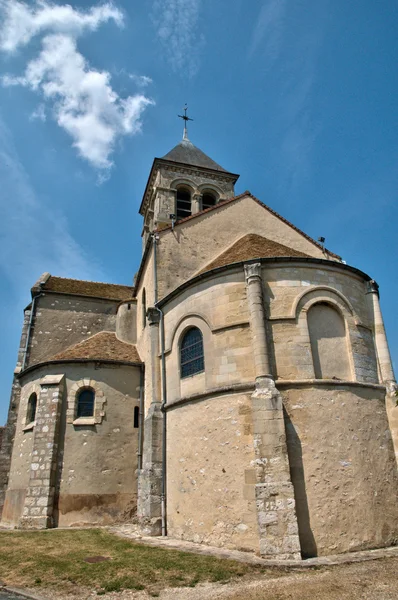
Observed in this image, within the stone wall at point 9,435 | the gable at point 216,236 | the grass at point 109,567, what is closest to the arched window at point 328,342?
the gable at point 216,236

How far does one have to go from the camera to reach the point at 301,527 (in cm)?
889

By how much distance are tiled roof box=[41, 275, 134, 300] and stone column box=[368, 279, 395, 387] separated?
12605 millimetres

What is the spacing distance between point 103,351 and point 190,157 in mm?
14420

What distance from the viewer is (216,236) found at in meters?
16.6

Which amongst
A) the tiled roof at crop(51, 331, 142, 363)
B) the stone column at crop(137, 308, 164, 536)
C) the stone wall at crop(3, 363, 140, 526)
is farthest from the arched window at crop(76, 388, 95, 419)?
the stone column at crop(137, 308, 164, 536)

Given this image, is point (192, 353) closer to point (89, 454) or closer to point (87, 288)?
point (89, 454)

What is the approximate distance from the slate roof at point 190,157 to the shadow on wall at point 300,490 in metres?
18.4

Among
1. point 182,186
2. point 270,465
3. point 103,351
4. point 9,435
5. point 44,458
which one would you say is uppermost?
point 182,186

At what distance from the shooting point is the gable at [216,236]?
604 inches

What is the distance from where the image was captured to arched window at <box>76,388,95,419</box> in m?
14.9

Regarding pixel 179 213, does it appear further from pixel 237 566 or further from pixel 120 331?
pixel 237 566

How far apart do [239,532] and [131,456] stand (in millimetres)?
6251

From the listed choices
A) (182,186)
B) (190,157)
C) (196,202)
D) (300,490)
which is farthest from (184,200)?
(300,490)

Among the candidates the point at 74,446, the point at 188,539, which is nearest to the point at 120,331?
the point at 74,446
